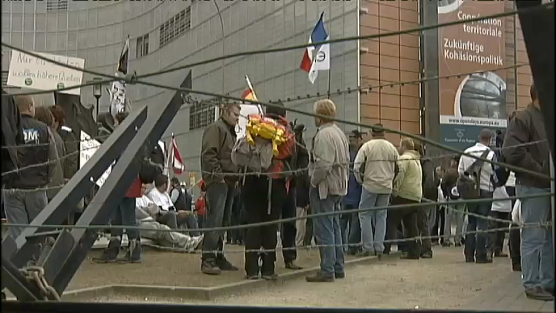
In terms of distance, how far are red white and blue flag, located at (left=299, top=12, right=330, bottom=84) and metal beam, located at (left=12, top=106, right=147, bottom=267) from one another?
3.14ft

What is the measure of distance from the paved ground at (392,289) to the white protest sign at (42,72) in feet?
5.64

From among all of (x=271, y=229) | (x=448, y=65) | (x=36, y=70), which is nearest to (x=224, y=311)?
(x=36, y=70)

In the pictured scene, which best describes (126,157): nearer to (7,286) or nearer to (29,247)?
(29,247)

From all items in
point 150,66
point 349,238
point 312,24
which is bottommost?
point 349,238

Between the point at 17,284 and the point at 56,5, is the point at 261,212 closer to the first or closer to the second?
the point at 56,5

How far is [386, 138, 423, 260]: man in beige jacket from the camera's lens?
7492 millimetres

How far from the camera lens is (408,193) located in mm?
7492

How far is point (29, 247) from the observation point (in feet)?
8.04

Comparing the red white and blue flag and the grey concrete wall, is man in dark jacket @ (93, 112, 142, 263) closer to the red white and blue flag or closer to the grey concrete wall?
the red white and blue flag

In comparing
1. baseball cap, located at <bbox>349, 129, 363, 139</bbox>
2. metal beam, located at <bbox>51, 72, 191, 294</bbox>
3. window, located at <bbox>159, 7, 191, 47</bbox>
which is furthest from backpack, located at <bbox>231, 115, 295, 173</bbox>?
window, located at <bbox>159, 7, 191, 47</bbox>

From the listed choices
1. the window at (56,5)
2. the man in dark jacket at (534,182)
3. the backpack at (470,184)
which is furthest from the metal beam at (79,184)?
the backpack at (470,184)

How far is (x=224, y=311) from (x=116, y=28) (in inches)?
53.0

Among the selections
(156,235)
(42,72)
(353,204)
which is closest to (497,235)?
(353,204)

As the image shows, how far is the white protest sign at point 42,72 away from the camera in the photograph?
9.41 ft
